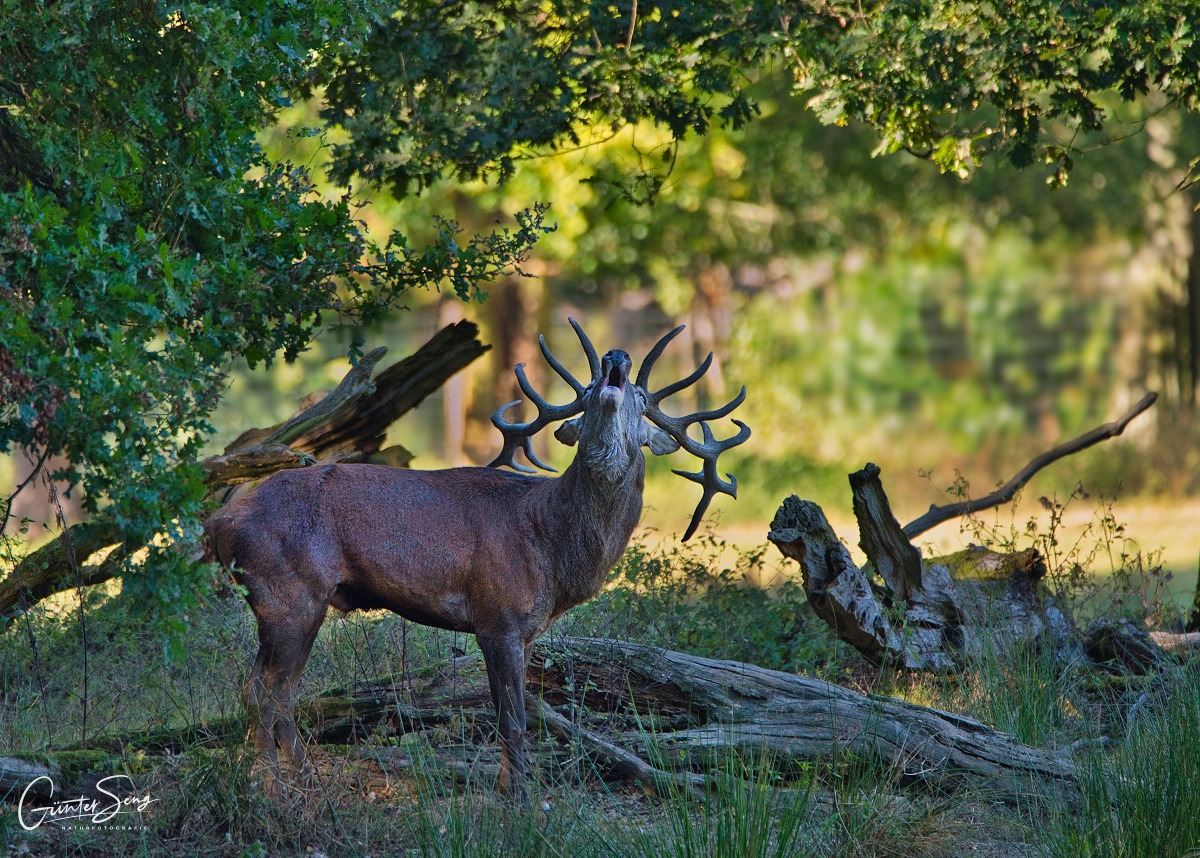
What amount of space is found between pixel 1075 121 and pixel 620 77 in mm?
2666

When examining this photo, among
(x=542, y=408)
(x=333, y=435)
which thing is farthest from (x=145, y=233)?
(x=333, y=435)

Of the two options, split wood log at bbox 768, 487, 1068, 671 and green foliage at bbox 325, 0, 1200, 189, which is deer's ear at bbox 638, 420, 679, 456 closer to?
split wood log at bbox 768, 487, 1068, 671

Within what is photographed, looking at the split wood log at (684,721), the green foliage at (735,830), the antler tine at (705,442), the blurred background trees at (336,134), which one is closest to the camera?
the green foliage at (735,830)

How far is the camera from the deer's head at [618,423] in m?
6.07

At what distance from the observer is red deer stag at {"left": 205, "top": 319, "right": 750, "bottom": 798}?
595cm

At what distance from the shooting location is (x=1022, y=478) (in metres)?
9.26

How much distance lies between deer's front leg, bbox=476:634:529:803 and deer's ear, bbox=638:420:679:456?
1.09 meters

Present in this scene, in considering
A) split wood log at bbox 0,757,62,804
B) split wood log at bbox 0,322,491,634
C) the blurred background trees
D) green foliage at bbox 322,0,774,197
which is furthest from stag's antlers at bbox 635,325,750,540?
split wood log at bbox 0,757,62,804

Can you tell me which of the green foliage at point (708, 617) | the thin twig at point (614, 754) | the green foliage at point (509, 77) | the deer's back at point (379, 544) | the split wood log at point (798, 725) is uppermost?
the green foliage at point (509, 77)

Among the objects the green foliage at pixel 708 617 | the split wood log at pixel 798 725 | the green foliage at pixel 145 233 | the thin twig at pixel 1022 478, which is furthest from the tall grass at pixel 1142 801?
the green foliage at pixel 145 233

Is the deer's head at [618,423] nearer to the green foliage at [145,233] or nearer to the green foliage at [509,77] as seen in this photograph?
the green foliage at [145,233]

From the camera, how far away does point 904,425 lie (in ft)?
64.7

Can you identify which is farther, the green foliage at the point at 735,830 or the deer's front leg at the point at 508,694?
the deer's front leg at the point at 508,694

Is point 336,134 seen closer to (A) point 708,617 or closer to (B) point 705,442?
(A) point 708,617
